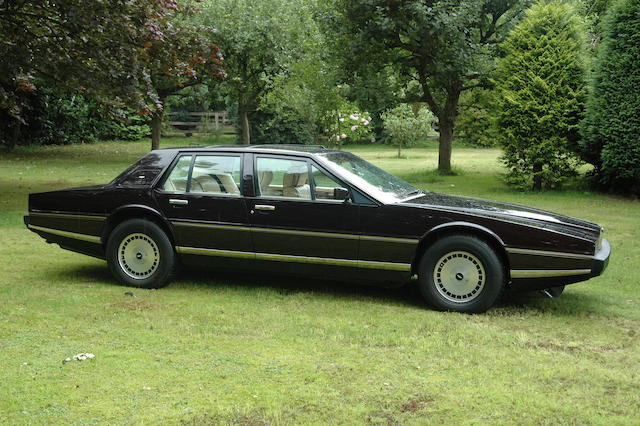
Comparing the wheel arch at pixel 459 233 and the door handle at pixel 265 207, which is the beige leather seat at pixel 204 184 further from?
the wheel arch at pixel 459 233

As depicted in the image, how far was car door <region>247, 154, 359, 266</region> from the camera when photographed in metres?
6.83

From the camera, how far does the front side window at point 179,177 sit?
7.42m

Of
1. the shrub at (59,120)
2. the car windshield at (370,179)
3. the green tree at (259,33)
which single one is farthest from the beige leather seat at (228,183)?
the shrub at (59,120)

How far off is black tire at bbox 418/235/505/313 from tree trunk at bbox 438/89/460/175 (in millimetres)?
14731

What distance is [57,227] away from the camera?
7785mm

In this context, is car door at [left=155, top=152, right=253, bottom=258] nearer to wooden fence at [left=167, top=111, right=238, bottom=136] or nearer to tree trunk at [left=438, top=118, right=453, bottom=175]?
tree trunk at [left=438, top=118, right=453, bottom=175]

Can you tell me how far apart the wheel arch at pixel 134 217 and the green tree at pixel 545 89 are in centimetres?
1148

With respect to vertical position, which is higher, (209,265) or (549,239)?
(549,239)

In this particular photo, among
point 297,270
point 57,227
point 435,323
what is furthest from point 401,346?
point 57,227

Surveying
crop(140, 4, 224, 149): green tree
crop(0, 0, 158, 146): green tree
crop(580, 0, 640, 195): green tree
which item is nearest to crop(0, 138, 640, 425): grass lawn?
crop(0, 0, 158, 146): green tree

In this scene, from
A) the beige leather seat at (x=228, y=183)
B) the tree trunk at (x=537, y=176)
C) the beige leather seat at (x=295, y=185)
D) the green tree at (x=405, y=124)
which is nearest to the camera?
the beige leather seat at (x=295, y=185)

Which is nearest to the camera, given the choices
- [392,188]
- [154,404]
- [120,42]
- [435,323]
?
[154,404]

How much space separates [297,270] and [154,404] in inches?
113

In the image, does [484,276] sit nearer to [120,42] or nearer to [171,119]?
[120,42]
